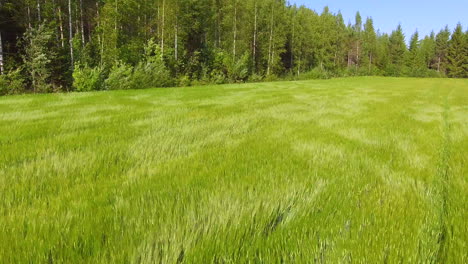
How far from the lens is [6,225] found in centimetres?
150

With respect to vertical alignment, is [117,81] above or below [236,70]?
below

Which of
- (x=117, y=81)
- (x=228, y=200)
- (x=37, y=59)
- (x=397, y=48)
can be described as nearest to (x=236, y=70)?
(x=117, y=81)

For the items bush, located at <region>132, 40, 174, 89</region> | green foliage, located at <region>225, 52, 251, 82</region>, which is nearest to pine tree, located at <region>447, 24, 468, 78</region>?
green foliage, located at <region>225, 52, 251, 82</region>

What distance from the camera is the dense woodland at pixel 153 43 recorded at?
17.9 m

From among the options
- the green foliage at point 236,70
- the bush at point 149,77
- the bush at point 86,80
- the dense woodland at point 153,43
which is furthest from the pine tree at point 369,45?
the bush at point 86,80

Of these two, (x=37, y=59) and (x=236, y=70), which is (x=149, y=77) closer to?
(x=37, y=59)

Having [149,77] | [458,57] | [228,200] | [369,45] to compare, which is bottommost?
[228,200]

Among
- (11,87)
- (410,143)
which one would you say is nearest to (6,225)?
(410,143)

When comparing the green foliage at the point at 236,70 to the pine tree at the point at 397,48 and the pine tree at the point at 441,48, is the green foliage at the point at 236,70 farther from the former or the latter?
the pine tree at the point at 441,48

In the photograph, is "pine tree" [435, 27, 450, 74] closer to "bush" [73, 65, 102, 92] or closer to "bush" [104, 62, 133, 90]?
"bush" [104, 62, 133, 90]

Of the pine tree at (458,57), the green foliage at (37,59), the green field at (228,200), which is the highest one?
the pine tree at (458,57)

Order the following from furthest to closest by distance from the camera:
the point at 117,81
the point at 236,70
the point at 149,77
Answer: the point at 236,70, the point at 149,77, the point at 117,81

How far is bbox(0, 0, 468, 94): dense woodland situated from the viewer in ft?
58.7

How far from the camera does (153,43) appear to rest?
2767 centimetres
